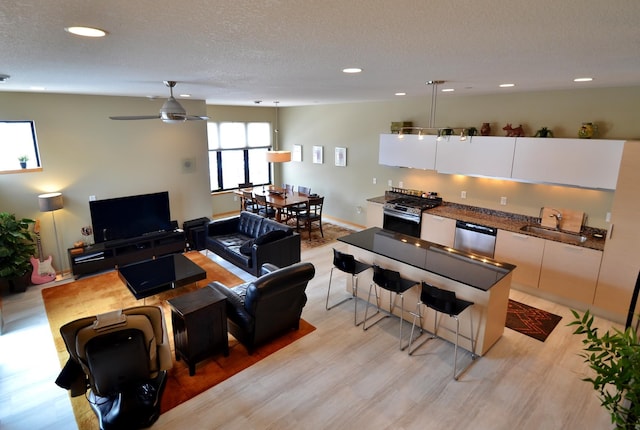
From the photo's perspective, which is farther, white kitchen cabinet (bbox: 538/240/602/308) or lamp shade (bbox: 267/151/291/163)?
lamp shade (bbox: 267/151/291/163)

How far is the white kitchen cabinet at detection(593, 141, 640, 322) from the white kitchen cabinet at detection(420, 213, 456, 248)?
6.64ft

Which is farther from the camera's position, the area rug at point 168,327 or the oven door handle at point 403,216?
the oven door handle at point 403,216

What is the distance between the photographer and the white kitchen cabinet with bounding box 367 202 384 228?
7000mm

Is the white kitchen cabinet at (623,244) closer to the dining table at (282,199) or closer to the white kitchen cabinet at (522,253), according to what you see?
the white kitchen cabinet at (522,253)

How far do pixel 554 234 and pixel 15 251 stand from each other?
7789 millimetres

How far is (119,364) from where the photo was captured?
2752 millimetres

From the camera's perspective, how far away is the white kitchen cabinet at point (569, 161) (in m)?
4.43

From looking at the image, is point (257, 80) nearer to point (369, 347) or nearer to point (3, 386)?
point (369, 347)

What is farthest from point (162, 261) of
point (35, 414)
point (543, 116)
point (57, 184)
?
point (543, 116)

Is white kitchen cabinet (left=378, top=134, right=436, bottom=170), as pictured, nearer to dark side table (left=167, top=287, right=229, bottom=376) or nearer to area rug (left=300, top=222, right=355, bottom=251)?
area rug (left=300, top=222, right=355, bottom=251)

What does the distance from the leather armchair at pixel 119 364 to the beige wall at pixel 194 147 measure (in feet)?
13.0

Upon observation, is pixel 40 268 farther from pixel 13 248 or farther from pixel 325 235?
pixel 325 235

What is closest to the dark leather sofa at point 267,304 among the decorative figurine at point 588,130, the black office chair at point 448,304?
the black office chair at point 448,304

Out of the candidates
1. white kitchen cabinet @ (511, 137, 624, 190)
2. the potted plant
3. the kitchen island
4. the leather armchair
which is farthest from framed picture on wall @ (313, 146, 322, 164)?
the leather armchair
